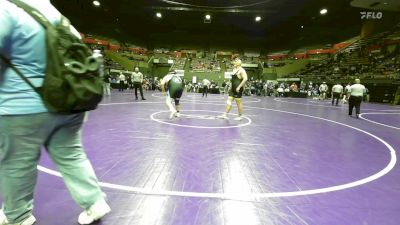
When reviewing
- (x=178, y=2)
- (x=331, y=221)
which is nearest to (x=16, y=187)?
(x=331, y=221)

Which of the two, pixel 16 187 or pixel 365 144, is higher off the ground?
pixel 16 187

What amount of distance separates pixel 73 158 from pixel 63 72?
2.15ft

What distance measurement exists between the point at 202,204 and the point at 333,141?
14.0ft

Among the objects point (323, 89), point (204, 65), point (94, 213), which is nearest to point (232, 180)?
point (94, 213)

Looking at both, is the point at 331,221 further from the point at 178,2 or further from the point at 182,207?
the point at 178,2

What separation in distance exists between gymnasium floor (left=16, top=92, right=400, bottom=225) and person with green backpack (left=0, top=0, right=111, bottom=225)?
0.70 metres

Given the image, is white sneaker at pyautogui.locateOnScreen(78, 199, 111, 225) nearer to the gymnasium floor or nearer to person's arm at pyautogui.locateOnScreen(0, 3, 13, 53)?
the gymnasium floor

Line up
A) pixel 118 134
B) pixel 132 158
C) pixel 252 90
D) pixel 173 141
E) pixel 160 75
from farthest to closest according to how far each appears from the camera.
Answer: pixel 160 75
pixel 252 90
pixel 118 134
pixel 173 141
pixel 132 158

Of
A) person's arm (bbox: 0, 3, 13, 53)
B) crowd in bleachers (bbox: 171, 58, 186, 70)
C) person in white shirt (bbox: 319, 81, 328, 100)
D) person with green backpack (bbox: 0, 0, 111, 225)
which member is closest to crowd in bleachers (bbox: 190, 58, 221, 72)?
crowd in bleachers (bbox: 171, 58, 186, 70)

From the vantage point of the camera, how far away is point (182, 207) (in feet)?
8.55

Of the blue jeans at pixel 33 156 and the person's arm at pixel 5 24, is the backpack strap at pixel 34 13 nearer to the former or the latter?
the person's arm at pixel 5 24

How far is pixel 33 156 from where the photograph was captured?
189 cm

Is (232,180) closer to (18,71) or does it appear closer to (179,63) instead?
(18,71)

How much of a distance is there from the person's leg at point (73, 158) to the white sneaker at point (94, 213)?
3 cm
